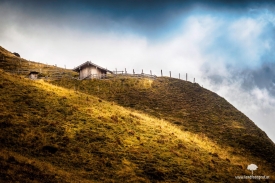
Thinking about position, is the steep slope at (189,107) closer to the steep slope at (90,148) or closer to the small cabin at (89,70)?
the small cabin at (89,70)

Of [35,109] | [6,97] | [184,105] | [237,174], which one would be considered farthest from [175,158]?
[184,105]

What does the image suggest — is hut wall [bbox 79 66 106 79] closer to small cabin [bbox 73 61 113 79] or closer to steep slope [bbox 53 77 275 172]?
small cabin [bbox 73 61 113 79]

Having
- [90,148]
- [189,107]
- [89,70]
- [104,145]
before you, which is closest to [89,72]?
[89,70]

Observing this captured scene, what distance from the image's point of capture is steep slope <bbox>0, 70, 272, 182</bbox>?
1566 cm

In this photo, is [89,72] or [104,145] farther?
[89,72]

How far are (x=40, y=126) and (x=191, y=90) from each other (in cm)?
4969

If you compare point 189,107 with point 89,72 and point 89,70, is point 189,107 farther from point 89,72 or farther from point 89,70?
point 89,70

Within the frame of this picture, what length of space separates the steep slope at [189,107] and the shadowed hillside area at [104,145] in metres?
0.32

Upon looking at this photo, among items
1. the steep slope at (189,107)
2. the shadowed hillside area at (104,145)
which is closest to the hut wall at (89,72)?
the steep slope at (189,107)

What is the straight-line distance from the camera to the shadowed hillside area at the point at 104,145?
636 inches

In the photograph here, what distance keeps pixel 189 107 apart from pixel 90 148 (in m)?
34.6

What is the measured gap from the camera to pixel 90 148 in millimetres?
20125

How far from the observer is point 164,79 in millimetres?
72812

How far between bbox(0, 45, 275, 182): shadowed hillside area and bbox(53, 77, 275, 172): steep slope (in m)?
0.32
